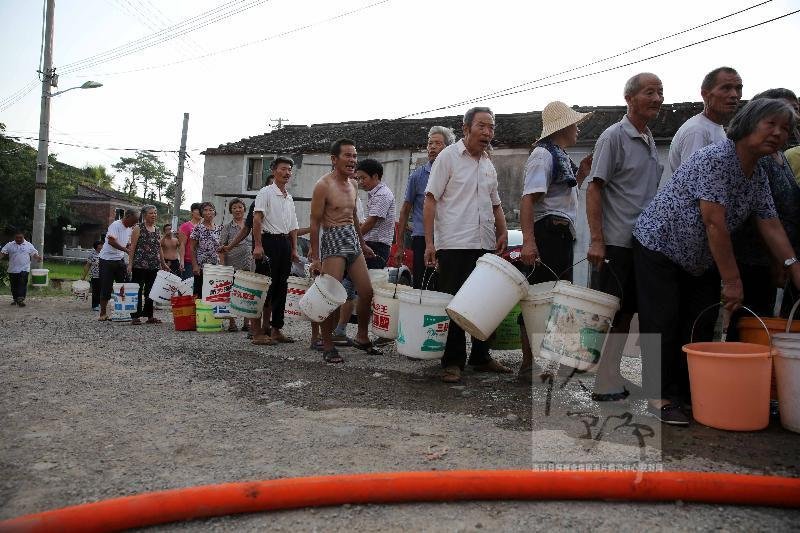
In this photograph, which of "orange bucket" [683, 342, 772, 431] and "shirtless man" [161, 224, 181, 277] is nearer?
"orange bucket" [683, 342, 772, 431]

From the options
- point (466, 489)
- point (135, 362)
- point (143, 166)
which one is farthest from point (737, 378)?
point (143, 166)

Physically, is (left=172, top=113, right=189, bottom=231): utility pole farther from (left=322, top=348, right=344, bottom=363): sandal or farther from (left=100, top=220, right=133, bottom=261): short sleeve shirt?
(left=322, top=348, right=344, bottom=363): sandal

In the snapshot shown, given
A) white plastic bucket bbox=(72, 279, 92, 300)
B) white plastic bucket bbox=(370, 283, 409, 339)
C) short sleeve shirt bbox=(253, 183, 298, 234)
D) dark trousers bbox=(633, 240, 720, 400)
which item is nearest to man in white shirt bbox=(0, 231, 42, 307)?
white plastic bucket bbox=(72, 279, 92, 300)

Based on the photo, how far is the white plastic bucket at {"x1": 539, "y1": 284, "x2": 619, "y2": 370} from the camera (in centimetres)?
335

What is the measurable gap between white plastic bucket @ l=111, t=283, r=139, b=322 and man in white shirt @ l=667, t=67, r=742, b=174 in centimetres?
711

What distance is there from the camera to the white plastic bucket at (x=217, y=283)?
6.67 meters

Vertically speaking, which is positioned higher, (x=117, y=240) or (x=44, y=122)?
(x=44, y=122)

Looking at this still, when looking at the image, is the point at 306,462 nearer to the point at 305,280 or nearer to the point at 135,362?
the point at 135,362

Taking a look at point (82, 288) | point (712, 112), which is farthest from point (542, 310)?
point (82, 288)

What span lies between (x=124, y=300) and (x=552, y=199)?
6.34m

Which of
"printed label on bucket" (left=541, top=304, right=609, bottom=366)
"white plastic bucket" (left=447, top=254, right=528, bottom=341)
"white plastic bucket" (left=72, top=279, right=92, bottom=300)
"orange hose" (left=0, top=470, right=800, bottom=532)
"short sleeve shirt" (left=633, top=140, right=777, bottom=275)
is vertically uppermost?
"short sleeve shirt" (left=633, top=140, right=777, bottom=275)

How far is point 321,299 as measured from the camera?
4.80 m

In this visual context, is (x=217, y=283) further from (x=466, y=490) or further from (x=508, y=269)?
(x=466, y=490)

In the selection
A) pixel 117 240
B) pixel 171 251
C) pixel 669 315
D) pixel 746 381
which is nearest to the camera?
pixel 746 381
